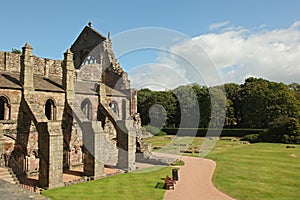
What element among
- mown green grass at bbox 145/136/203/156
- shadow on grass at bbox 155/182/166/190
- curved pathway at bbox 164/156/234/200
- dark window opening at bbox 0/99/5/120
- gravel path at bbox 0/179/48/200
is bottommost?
curved pathway at bbox 164/156/234/200

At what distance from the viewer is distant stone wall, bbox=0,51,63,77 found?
875 inches

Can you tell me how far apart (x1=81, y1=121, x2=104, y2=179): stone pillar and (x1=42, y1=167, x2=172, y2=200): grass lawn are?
1057 millimetres

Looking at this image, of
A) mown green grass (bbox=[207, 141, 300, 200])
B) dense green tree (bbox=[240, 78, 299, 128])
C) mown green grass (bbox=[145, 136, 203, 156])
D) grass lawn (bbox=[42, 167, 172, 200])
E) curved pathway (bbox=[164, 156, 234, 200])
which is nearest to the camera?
grass lawn (bbox=[42, 167, 172, 200])

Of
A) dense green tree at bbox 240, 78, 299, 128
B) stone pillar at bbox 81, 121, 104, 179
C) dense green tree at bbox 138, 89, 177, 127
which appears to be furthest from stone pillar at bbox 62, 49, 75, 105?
dense green tree at bbox 138, 89, 177, 127

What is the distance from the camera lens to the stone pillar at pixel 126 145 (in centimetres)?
2310

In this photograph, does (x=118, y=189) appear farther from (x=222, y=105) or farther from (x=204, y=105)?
(x=204, y=105)

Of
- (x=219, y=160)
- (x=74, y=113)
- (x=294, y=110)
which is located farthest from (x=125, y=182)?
(x=294, y=110)

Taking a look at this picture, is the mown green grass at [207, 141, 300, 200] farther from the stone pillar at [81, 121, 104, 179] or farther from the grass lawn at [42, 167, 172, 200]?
the stone pillar at [81, 121, 104, 179]

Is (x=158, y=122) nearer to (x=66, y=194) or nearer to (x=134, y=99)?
(x=134, y=99)

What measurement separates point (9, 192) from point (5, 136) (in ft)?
32.0

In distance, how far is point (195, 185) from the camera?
1823 centimetres

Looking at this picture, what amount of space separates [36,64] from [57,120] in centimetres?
672

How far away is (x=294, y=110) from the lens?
5509 centimetres

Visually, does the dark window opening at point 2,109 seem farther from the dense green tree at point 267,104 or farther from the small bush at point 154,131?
the dense green tree at point 267,104
